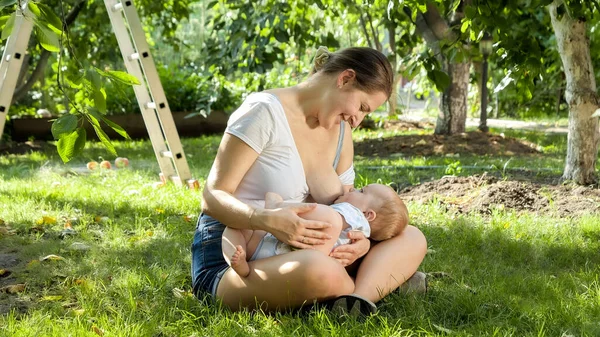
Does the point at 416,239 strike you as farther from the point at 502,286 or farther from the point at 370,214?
the point at 502,286

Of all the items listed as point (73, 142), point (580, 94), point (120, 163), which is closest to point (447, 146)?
point (580, 94)

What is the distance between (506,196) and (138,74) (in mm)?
2695

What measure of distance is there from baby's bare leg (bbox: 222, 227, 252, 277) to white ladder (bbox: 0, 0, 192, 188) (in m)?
2.80

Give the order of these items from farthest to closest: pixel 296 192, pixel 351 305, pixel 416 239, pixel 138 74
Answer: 1. pixel 138 74
2. pixel 416 239
3. pixel 296 192
4. pixel 351 305

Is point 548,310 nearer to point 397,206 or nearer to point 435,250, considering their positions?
point 397,206

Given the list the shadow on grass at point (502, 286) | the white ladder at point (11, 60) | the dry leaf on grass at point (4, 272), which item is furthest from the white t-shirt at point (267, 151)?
the white ladder at point (11, 60)

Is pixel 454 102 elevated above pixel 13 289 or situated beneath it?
elevated above

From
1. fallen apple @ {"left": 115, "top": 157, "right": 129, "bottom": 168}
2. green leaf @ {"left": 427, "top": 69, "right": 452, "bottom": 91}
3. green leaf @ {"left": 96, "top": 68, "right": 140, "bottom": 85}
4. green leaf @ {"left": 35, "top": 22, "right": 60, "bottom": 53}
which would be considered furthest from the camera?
fallen apple @ {"left": 115, "top": 157, "right": 129, "bottom": 168}

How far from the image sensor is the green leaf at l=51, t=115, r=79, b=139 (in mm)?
2223

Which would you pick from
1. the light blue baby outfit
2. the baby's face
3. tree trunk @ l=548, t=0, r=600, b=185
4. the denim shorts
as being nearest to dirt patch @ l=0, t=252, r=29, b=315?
the denim shorts

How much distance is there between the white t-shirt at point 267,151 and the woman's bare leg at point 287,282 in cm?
28

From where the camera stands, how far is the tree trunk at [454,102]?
8.93m

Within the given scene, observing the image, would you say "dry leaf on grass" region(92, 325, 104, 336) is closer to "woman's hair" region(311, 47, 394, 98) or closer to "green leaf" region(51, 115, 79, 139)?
"green leaf" region(51, 115, 79, 139)

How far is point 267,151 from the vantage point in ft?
9.14
